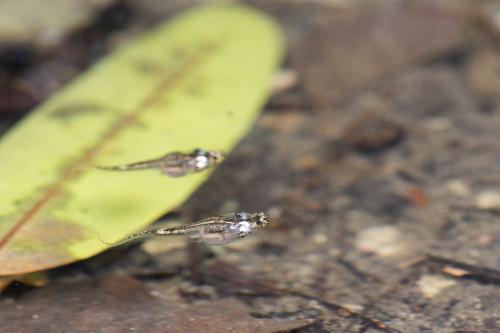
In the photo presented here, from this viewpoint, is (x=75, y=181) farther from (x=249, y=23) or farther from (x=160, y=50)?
(x=249, y=23)

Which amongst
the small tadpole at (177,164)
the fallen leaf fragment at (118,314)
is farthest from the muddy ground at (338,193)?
the small tadpole at (177,164)

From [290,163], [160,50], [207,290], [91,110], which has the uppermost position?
[160,50]

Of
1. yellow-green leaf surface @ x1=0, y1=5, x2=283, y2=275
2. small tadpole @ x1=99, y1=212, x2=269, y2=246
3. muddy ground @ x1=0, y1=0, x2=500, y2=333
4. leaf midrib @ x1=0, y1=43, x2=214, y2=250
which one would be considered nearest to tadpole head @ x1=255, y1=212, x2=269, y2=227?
small tadpole @ x1=99, y1=212, x2=269, y2=246

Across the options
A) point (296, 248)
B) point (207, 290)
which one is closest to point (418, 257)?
point (296, 248)

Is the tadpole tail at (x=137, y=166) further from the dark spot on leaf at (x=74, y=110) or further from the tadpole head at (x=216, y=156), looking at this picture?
the dark spot on leaf at (x=74, y=110)

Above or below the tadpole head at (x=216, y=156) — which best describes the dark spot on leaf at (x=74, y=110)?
above

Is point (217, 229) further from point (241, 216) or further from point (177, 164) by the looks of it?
point (177, 164)

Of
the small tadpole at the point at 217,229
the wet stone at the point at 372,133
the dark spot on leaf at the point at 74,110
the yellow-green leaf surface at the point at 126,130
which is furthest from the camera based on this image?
the wet stone at the point at 372,133
